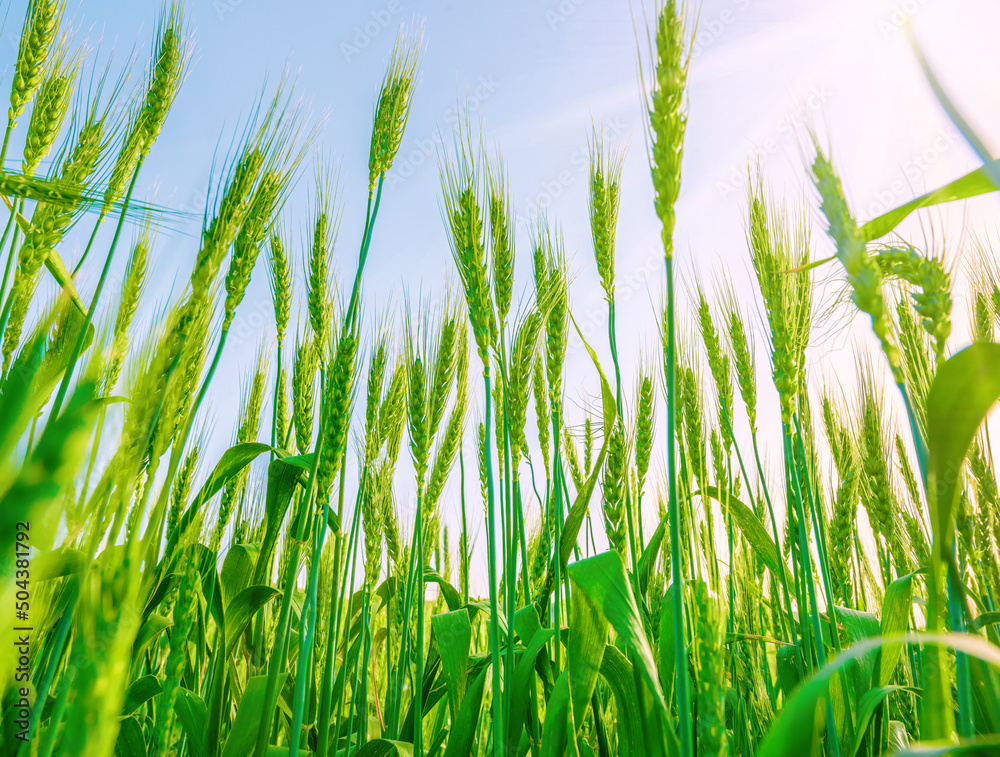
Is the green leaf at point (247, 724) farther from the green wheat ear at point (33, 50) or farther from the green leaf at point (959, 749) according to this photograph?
the green wheat ear at point (33, 50)

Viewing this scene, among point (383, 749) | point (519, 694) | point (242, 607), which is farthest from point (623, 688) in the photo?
point (242, 607)

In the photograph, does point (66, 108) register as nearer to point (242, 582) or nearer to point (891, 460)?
point (242, 582)

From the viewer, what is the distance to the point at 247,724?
1445 mm

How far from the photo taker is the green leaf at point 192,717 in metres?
1.48

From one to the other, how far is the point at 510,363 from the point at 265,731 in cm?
120

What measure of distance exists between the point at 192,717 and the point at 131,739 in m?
0.15

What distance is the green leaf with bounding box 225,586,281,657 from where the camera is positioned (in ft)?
5.27

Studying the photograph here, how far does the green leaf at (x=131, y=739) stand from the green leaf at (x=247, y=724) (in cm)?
24

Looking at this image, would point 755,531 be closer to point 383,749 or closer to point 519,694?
point 519,694

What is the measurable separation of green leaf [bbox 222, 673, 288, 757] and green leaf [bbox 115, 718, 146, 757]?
0.24 metres

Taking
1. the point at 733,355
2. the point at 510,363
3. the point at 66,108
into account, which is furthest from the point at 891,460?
the point at 66,108

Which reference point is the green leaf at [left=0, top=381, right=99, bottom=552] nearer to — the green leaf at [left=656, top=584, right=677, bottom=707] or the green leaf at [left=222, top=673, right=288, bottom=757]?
the green leaf at [left=222, top=673, right=288, bottom=757]

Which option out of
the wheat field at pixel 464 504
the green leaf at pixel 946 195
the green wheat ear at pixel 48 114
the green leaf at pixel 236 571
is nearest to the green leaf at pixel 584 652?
the wheat field at pixel 464 504

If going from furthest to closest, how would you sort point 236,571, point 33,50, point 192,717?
point 236,571 → point 33,50 → point 192,717
